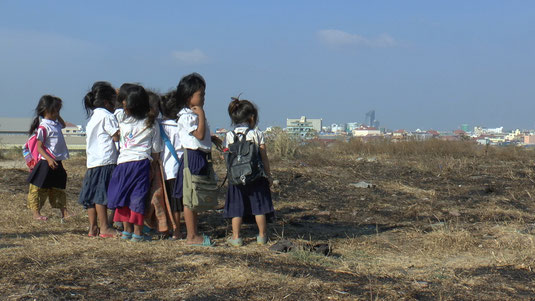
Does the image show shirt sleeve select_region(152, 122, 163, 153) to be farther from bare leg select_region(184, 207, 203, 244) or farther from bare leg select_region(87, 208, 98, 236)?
bare leg select_region(87, 208, 98, 236)

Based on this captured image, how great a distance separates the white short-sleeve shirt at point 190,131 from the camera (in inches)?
200

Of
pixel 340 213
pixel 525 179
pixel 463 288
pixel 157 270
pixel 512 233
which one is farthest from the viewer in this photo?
pixel 525 179

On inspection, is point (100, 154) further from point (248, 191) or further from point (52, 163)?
point (248, 191)

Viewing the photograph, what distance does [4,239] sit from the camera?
210 inches

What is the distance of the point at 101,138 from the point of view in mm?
5477

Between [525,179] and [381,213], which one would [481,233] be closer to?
[381,213]

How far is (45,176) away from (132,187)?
5.37ft

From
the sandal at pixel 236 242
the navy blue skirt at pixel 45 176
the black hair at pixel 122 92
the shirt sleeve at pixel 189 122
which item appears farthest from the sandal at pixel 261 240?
the navy blue skirt at pixel 45 176

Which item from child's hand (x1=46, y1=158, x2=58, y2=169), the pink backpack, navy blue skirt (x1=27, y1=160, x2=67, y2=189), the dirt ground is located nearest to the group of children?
the dirt ground

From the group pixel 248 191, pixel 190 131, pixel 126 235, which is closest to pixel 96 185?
pixel 126 235

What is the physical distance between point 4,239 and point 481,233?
15.2 ft

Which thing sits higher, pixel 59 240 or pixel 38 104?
pixel 38 104

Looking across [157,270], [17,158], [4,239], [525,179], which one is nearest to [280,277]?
[157,270]

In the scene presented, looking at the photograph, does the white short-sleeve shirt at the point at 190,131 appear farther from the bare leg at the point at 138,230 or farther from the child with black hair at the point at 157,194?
the bare leg at the point at 138,230
